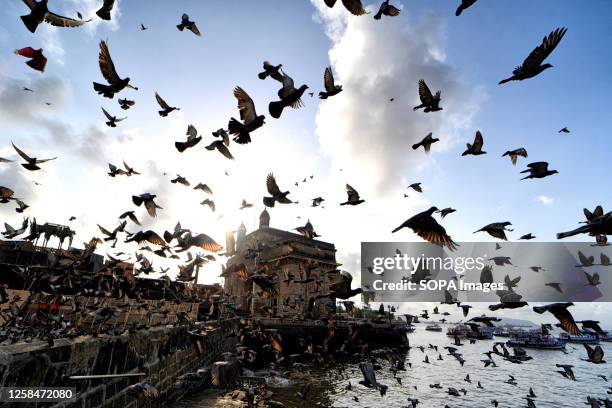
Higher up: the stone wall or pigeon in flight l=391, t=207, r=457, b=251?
pigeon in flight l=391, t=207, r=457, b=251

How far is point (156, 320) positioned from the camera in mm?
11586

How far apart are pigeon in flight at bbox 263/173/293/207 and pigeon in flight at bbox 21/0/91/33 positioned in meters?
4.97

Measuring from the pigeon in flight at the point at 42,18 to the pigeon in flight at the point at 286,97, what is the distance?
279cm

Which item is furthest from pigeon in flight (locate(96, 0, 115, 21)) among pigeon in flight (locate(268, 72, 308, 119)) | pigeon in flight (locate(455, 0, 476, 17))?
pigeon in flight (locate(455, 0, 476, 17))

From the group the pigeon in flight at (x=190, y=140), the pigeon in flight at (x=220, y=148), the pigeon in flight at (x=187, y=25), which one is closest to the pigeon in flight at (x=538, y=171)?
the pigeon in flight at (x=220, y=148)

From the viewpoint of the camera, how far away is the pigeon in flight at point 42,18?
4043 millimetres

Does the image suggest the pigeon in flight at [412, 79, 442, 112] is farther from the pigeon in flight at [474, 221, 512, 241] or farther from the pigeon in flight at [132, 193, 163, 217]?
the pigeon in flight at [132, 193, 163, 217]

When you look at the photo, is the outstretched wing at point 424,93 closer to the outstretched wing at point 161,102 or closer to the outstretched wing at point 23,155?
the outstretched wing at point 161,102

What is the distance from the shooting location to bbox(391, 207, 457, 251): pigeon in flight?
4.68m

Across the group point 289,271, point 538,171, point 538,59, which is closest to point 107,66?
point 538,59

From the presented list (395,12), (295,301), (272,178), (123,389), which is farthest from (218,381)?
(295,301)

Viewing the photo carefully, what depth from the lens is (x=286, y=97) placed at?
5.42 m

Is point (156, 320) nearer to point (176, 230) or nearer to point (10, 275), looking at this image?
point (176, 230)

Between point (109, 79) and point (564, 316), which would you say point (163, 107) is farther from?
point (564, 316)
